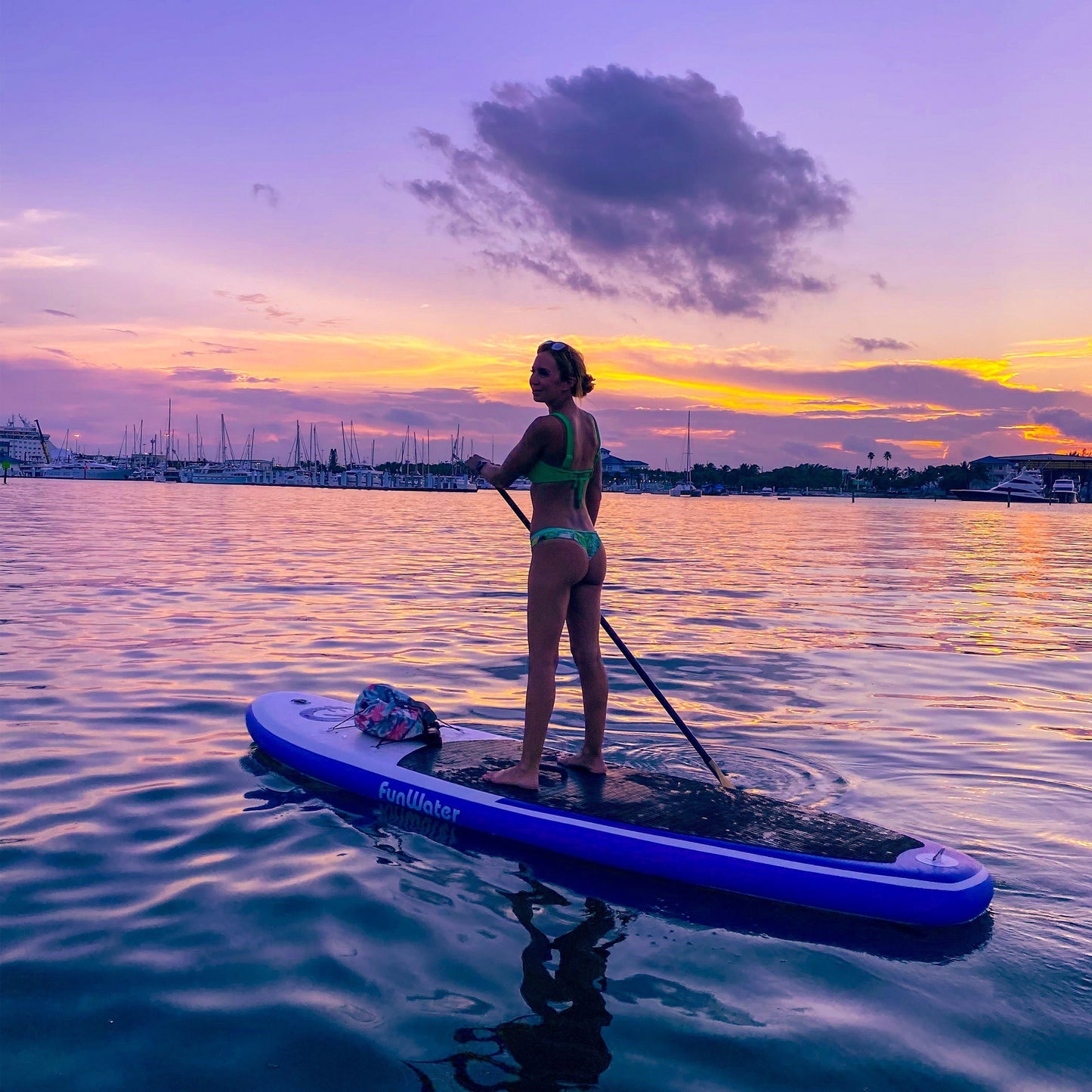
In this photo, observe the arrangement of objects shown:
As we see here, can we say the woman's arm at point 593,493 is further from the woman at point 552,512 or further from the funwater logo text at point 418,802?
the funwater logo text at point 418,802

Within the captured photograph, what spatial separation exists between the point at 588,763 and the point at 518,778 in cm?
59

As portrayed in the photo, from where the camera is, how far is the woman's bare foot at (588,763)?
233 inches

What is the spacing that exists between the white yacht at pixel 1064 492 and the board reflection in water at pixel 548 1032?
6259 inches

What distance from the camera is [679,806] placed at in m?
5.28

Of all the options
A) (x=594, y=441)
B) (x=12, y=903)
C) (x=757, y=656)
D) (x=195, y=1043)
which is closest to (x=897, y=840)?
(x=594, y=441)

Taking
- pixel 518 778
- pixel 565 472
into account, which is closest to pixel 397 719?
pixel 518 778

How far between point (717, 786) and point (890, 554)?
27330 millimetres

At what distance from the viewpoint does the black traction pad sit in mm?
4719

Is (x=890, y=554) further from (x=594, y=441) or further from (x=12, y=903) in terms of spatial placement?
(x=12, y=903)

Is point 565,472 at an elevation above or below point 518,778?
above

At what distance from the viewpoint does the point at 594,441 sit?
219 inches

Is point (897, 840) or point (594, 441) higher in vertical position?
point (594, 441)

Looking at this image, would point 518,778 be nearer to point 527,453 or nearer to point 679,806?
point 679,806

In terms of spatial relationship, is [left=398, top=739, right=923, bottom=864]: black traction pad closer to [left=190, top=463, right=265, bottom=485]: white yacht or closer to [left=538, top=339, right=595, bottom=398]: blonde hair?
[left=538, top=339, right=595, bottom=398]: blonde hair
